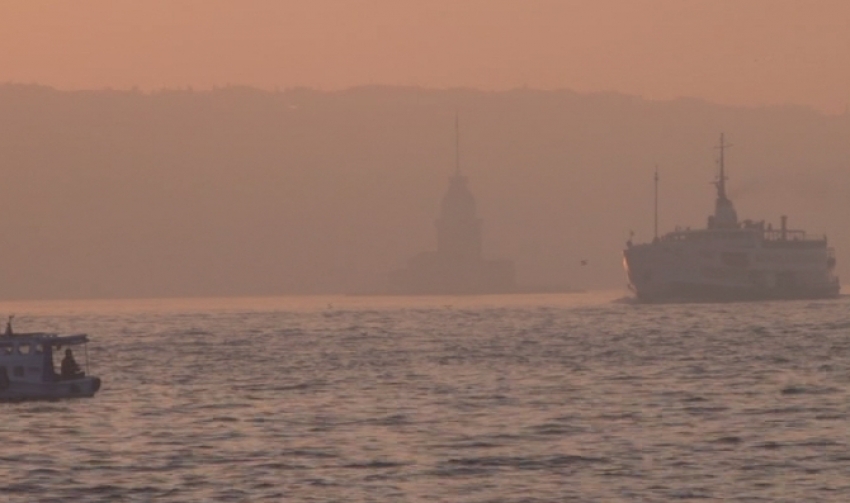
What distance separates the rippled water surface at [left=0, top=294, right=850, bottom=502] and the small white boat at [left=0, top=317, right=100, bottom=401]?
1091 millimetres

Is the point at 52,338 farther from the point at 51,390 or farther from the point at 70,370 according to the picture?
the point at 51,390

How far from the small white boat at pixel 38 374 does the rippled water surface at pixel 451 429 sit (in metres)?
1.09

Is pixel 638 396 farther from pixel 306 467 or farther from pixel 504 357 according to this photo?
pixel 504 357

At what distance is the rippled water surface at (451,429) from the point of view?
4553 centimetres

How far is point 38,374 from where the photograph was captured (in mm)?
77875

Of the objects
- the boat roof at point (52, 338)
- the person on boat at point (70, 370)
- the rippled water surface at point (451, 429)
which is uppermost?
the boat roof at point (52, 338)

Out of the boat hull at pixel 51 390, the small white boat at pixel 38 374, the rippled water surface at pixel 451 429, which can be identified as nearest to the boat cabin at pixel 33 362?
the small white boat at pixel 38 374

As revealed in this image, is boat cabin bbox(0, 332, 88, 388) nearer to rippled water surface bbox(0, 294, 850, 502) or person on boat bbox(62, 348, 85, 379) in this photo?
person on boat bbox(62, 348, 85, 379)

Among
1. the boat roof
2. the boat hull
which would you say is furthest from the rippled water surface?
the boat roof

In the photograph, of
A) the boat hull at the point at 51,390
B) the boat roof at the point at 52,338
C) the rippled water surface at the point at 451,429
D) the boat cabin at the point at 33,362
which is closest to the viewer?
the rippled water surface at the point at 451,429

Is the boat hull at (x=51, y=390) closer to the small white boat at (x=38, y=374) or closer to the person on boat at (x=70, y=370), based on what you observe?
the small white boat at (x=38, y=374)

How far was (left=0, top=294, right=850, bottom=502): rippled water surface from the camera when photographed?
45531 millimetres

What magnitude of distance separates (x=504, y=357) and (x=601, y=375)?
2237cm

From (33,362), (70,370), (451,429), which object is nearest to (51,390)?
Result: (70,370)
